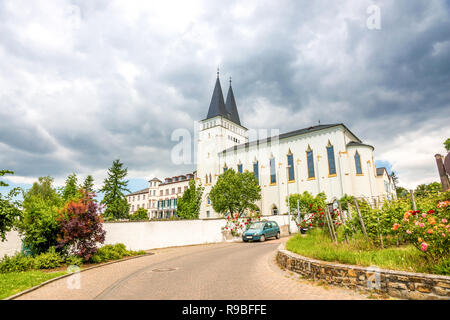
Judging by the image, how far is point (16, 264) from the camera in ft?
32.3

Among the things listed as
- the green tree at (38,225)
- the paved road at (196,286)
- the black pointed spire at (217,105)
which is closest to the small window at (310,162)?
the black pointed spire at (217,105)

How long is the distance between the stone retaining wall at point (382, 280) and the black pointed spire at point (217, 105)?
5198 centimetres

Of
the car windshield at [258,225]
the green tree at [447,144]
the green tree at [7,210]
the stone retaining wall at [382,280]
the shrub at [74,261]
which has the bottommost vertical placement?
the shrub at [74,261]

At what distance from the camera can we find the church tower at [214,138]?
54.7 meters

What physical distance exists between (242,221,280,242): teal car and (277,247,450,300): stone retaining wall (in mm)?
12808

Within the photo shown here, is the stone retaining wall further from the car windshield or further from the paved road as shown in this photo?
the car windshield

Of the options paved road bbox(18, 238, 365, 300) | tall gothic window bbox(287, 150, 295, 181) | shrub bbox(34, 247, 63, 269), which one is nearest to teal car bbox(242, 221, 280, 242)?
paved road bbox(18, 238, 365, 300)

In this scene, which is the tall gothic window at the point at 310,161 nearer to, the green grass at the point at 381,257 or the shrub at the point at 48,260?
the green grass at the point at 381,257

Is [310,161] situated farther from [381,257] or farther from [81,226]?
[381,257]

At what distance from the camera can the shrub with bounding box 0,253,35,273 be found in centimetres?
962

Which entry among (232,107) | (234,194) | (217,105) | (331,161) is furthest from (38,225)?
(232,107)

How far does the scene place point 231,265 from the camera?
10391 mm
